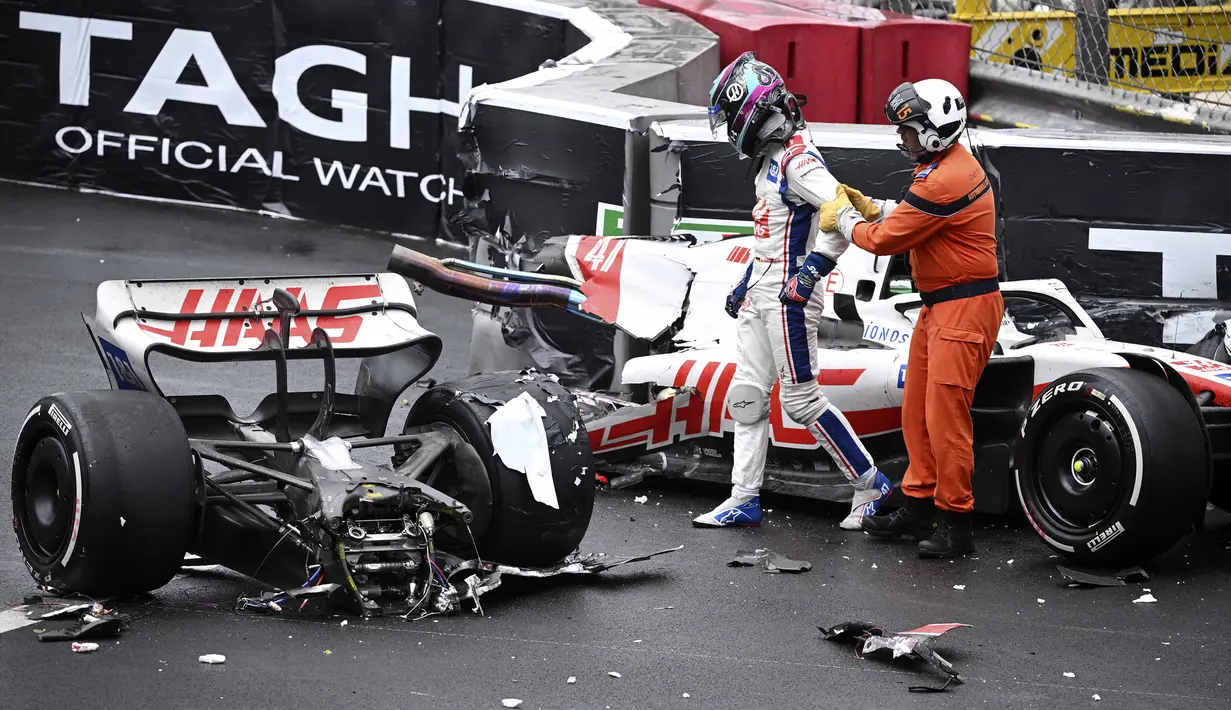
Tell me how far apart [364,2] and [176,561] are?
9.01 metres

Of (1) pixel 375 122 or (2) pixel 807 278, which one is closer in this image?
(2) pixel 807 278

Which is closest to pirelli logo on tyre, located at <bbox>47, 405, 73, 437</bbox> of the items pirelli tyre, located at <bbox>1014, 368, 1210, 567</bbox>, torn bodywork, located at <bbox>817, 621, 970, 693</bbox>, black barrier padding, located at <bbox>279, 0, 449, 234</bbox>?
torn bodywork, located at <bbox>817, 621, 970, 693</bbox>

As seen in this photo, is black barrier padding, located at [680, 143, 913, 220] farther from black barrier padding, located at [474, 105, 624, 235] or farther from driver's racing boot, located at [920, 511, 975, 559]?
driver's racing boot, located at [920, 511, 975, 559]

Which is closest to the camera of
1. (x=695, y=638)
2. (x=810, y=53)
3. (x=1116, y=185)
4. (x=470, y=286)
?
(x=695, y=638)

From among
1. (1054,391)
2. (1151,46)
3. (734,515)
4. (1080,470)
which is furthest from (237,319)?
(1151,46)

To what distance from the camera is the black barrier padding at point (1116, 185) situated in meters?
8.24

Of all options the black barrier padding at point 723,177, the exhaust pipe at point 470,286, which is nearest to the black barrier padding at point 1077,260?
the black barrier padding at point 723,177

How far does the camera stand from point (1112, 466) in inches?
253

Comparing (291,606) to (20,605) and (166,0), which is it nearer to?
(20,605)

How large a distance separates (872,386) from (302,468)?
9.42 ft

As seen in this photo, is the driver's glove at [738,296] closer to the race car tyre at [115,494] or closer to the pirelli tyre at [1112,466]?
the pirelli tyre at [1112,466]

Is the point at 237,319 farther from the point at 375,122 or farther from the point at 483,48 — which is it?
the point at 375,122

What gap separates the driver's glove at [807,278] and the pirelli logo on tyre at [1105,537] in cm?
158

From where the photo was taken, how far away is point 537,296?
23.1 feet
